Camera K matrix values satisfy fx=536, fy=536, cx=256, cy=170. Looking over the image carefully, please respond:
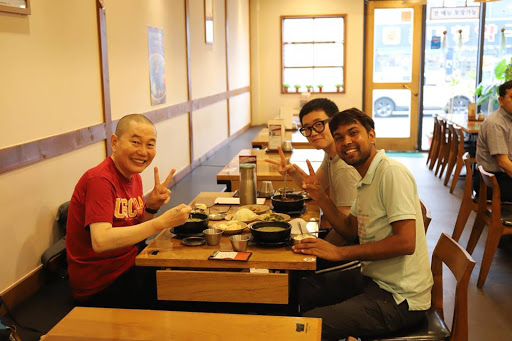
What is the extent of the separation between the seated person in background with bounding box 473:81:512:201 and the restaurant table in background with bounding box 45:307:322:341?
10.3 feet

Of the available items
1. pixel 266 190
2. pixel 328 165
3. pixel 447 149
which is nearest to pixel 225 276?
pixel 266 190

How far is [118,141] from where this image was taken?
7.91 ft

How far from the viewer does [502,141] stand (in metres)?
4.17

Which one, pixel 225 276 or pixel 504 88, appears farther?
pixel 504 88

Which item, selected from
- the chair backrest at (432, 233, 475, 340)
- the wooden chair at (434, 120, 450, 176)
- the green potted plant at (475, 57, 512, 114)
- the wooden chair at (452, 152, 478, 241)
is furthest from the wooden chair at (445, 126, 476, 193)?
the chair backrest at (432, 233, 475, 340)

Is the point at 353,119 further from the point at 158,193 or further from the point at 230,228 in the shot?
the point at 158,193

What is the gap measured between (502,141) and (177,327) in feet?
11.3

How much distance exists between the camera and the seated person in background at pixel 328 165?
9.22 feet

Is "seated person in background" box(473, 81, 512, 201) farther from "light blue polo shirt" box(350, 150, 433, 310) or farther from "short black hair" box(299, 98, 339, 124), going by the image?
"light blue polo shirt" box(350, 150, 433, 310)

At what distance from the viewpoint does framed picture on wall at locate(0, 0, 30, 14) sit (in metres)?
2.90

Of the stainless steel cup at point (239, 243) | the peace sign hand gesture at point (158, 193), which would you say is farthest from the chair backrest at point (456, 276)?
the peace sign hand gesture at point (158, 193)

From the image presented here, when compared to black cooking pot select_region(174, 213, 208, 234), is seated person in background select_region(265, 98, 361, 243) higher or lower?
higher

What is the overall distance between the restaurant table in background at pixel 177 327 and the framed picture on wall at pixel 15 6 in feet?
6.47

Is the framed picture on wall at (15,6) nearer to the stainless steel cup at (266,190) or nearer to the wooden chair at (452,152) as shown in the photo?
the stainless steel cup at (266,190)
